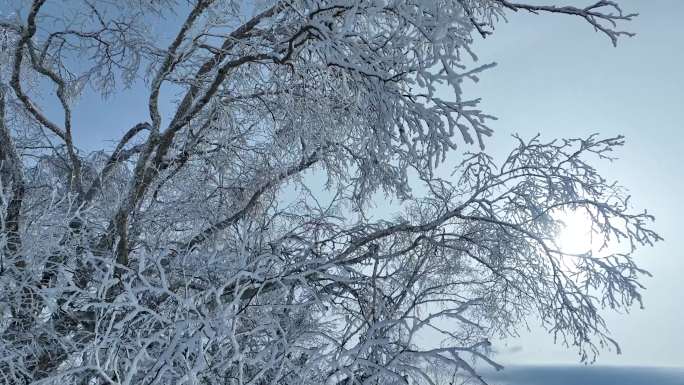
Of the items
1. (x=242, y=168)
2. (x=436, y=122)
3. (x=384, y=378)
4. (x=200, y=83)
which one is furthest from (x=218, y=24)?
(x=384, y=378)

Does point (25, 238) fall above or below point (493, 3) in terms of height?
below

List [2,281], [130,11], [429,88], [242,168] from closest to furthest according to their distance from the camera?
[429,88]
[2,281]
[130,11]
[242,168]

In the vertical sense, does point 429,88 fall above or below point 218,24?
below

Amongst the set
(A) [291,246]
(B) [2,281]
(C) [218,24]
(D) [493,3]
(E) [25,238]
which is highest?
(D) [493,3]

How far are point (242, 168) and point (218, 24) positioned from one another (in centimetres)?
229

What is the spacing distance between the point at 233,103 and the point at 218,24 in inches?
33.1

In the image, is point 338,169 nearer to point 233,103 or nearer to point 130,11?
point 233,103

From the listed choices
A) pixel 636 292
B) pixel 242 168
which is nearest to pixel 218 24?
pixel 242 168

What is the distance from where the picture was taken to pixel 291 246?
664cm

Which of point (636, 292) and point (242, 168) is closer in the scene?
point (636, 292)

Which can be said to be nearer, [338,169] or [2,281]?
[2,281]

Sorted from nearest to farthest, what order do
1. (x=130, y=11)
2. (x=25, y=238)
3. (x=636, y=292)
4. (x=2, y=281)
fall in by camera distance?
(x=2, y=281) → (x=25, y=238) → (x=636, y=292) → (x=130, y=11)

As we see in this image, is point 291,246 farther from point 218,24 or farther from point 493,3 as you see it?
→ point 493,3

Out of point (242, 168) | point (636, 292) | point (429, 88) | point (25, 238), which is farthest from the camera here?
point (242, 168)
